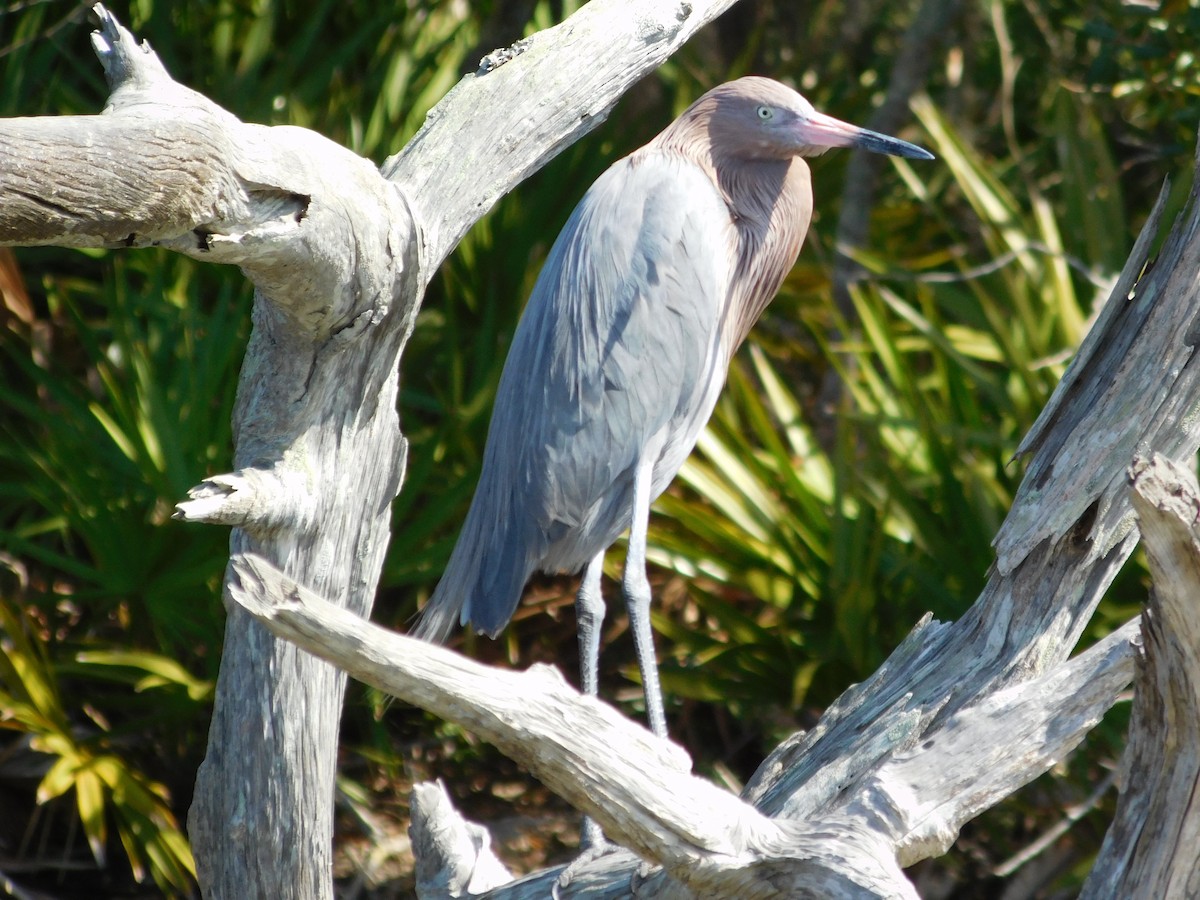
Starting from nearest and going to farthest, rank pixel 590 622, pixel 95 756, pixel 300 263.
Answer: pixel 300 263, pixel 590 622, pixel 95 756

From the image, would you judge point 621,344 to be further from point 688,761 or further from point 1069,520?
point 688,761

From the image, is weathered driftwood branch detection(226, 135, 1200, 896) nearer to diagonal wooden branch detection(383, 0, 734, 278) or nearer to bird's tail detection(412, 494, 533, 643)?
bird's tail detection(412, 494, 533, 643)

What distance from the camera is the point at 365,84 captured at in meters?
4.48

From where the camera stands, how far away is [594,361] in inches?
105

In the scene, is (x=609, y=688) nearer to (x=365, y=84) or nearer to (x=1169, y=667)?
(x=365, y=84)

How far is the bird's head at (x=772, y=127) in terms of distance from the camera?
2.60 metres

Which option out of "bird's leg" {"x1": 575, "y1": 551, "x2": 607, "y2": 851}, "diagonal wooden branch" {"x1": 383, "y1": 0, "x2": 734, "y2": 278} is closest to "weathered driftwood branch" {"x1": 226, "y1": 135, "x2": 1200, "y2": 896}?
"bird's leg" {"x1": 575, "y1": 551, "x2": 607, "y2": 851}

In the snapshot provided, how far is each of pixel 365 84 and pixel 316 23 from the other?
0.94 feet

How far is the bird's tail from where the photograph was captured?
8.55ft

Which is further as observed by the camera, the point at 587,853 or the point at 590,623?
the point at 590,623

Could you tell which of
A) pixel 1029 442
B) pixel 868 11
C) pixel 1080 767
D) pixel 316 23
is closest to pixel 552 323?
pixel 1029 442

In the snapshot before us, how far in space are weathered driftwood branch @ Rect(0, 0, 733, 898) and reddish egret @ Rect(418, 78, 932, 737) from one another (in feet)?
1.43

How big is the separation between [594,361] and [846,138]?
2.11 feet

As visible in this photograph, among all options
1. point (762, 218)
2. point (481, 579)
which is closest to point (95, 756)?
point (481, 579)
